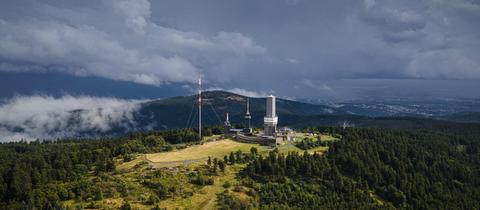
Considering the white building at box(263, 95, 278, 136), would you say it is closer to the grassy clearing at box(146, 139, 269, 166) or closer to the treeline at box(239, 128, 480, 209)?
the grassy clearing at box(146, 139, 269, 166)

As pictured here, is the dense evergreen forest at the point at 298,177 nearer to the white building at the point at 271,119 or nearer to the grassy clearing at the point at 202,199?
the grassy clearing at the point at 202,199

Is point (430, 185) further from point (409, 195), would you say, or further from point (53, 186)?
point (53, 186)

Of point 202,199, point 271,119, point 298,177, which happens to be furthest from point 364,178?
point 202,199

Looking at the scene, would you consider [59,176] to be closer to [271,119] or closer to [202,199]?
[202,199]

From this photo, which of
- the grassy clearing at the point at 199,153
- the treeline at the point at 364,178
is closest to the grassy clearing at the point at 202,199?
the treeline at the point at 364,178

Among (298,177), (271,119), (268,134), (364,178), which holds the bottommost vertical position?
(364,178)

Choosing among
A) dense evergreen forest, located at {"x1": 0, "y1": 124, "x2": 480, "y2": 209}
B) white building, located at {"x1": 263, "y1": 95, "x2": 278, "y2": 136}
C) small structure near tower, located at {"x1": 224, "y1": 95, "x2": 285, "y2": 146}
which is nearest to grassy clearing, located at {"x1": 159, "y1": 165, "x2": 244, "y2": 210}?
dense evergreen forest, located at {"x1": 0, "y1": 124, "x2": 480, "y2": 209}

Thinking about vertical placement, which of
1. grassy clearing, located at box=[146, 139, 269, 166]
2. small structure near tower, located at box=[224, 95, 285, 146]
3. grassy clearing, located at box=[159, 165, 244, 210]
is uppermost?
small structure near tower, located at box=[224, 95, 285, 146]
